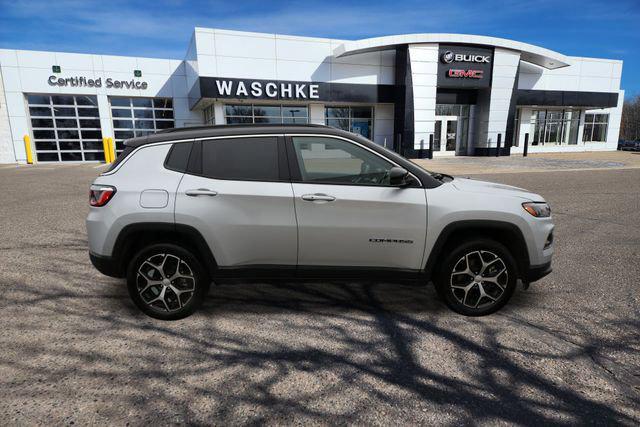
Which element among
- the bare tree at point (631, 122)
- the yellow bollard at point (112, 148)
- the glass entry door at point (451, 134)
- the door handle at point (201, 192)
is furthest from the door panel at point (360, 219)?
the bare tree at point (631, 122)

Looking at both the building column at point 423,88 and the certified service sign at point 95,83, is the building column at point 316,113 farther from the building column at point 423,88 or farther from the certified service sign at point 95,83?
the certified service sign at point 95,83

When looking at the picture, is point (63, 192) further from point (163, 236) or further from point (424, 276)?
point (424, 276)

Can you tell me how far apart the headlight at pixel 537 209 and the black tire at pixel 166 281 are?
9.57 feet

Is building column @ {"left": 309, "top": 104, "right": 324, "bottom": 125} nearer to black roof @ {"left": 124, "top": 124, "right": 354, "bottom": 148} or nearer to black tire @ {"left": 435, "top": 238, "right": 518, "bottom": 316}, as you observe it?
black roof @ {"left": 124, "top": 124, "right": 354, "bottom": 148}

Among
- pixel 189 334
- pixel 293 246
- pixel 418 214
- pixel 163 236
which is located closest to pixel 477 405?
pixel 418 214

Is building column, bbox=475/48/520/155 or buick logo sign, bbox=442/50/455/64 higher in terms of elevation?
buick logo sign, bbox=442/50/455/64

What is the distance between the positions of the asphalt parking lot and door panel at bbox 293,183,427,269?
2.31 feet

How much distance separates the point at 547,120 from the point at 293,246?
3781 cm

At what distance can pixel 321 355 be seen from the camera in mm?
2895

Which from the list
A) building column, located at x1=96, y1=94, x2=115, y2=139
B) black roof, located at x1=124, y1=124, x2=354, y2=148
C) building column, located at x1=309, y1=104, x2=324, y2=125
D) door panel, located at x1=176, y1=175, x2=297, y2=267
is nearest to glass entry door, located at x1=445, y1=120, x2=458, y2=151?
building column, located at x1=309, y1=104, x2=324, y2=125

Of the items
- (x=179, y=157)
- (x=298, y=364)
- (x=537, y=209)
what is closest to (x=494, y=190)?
(x=537, y=209)

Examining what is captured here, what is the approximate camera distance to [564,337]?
314 centimetres

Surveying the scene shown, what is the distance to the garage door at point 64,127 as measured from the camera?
80.5 feet

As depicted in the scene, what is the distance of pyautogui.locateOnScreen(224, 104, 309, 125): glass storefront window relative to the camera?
2431cm
